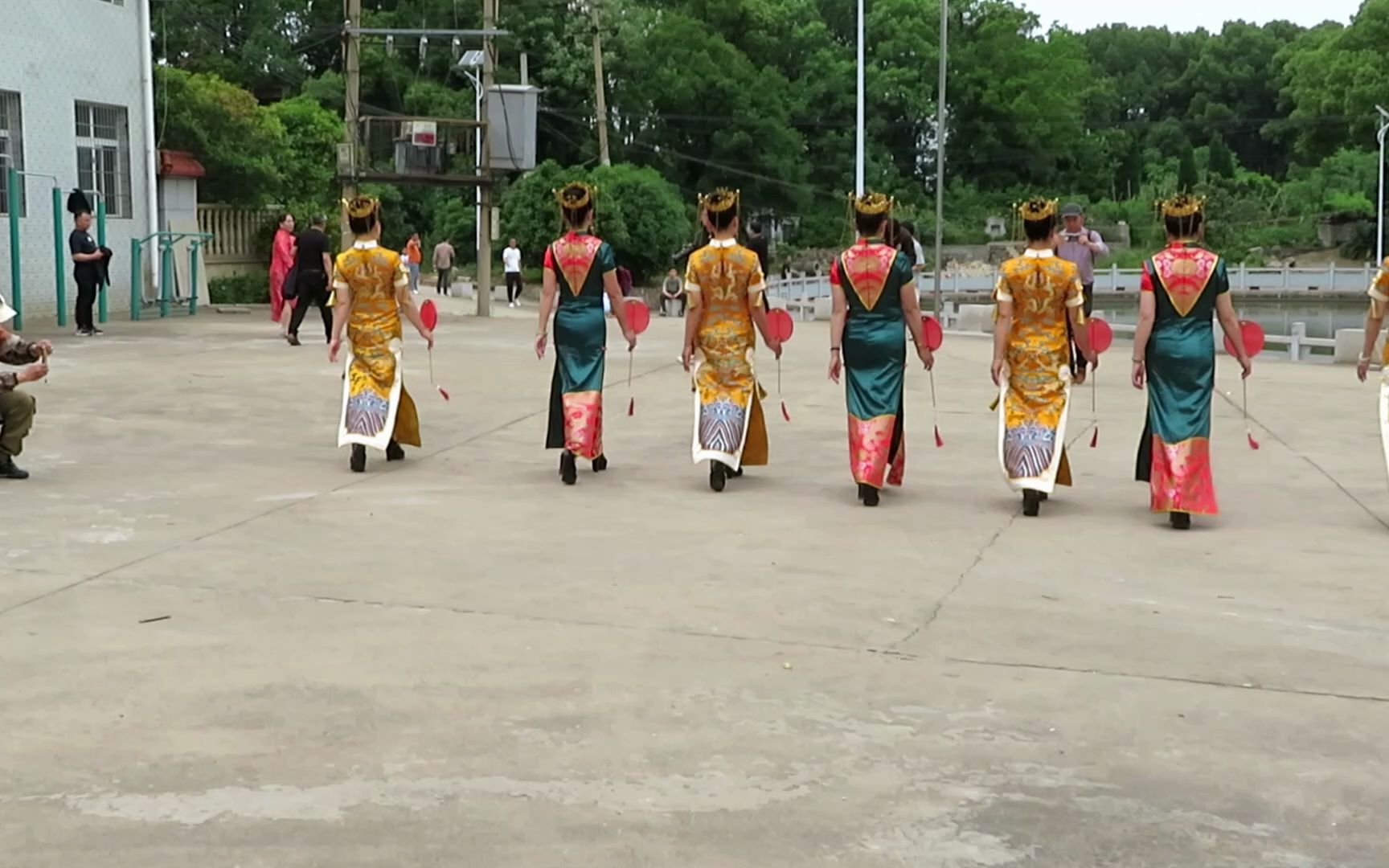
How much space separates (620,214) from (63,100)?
23.8m

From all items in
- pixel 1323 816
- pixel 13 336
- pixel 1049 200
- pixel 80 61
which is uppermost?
pixel 80 61

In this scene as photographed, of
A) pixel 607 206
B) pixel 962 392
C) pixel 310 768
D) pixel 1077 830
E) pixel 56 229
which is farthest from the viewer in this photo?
pixel 607 206

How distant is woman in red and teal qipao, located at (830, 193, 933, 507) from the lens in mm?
9594

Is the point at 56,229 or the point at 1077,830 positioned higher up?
the point at 56,229

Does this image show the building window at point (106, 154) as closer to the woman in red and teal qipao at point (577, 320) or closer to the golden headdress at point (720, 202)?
the woman in red and teal qipao at point (577, 320)

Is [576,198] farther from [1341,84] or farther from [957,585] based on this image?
[1341,84]

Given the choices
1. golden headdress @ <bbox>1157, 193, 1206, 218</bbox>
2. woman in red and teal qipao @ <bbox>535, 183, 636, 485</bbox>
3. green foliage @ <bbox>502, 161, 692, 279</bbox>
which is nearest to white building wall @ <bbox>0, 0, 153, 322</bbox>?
woman in red and teal qipao @ <bbox>535, 183, 636, 485</bbox>

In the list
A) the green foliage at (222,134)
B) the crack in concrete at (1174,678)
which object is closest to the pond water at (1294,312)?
the green foliage at (222,134)

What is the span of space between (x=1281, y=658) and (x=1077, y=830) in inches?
85.6

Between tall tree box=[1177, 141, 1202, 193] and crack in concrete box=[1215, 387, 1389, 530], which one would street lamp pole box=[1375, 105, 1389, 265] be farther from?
crack in concrete box=[1215, 387, 1389, 530]

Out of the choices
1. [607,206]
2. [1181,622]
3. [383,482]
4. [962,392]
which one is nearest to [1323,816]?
[1181,622]

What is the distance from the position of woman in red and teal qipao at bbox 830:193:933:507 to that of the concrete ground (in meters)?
0.35

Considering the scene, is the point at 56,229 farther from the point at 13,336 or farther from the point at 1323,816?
the point at 1323,816

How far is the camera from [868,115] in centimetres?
7419
